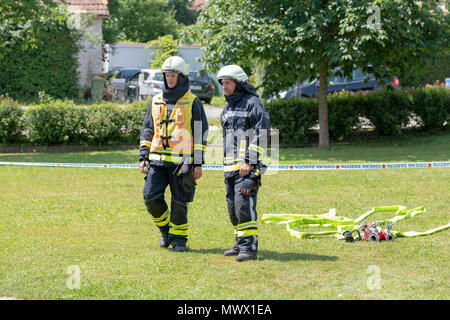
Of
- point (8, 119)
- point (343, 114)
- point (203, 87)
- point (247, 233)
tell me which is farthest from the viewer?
point (203, 87)

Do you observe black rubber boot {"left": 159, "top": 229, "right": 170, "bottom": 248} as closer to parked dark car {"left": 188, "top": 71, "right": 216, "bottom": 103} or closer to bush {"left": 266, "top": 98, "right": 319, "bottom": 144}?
bush {"left": 266, "top": 98, "right": 319, "bottom": 144}

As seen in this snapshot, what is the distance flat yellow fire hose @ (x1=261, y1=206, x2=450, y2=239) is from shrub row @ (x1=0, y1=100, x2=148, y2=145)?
32.1ft

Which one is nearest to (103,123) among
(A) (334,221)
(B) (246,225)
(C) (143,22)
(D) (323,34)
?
(D) (323,34)

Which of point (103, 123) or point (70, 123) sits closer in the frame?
point (70, 123)

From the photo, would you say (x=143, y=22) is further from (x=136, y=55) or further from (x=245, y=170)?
(x=245, y=170)

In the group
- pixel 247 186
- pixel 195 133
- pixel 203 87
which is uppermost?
pixel 203 87

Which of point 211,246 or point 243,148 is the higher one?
point 243,148

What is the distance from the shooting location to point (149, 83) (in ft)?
89.8

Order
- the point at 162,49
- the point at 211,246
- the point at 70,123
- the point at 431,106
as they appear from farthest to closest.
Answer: the point at 162,49 < the point at 431,106 < the point at 70,123 < the point at 211,246

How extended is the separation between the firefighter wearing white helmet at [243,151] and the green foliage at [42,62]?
Result: 21.8m

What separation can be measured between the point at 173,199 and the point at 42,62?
75.3ft

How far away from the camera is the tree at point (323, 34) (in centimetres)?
1550

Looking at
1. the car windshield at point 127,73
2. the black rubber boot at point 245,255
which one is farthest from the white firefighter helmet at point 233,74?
the car windshield at point 127,73

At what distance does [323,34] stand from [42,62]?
16.1m
